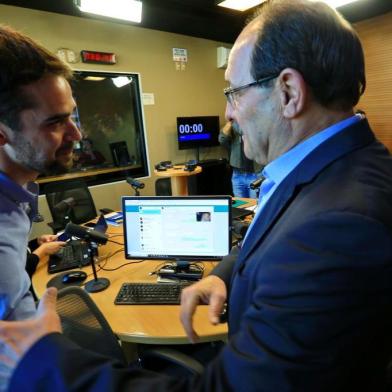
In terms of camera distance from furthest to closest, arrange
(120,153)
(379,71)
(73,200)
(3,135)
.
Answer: (120,153) → (379,71) → (73,200) → (3,135)

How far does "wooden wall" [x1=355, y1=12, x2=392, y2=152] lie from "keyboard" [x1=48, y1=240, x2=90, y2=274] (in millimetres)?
4289

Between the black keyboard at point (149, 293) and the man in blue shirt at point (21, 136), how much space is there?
1.47 feet

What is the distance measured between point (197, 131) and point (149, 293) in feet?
12.5

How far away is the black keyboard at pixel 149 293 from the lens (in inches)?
51.6

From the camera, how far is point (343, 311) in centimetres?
45

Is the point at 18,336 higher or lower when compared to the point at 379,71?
lower

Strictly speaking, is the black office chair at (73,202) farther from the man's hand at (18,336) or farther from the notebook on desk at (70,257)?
the man's hand at (18,336)

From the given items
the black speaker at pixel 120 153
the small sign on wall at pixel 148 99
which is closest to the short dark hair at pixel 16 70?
the black speaker at pixel 120 153

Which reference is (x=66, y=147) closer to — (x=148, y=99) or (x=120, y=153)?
(x=120, y=153)

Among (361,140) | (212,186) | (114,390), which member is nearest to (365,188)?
(361,140)

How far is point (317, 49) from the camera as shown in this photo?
611mm

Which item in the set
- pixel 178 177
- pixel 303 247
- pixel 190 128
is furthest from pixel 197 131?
pixel 303 247

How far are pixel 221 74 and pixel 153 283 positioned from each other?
15.3ft

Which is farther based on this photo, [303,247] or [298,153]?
[298,153]
